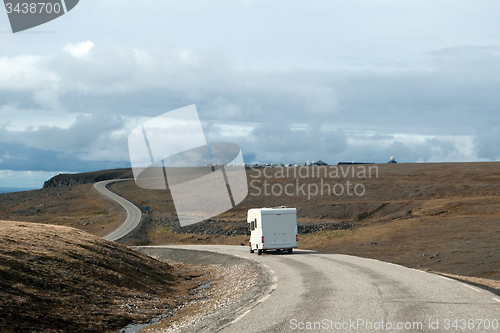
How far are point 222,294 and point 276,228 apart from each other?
39.4 ft

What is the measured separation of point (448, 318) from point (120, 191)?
336ft

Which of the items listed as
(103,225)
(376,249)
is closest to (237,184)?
(103,225)

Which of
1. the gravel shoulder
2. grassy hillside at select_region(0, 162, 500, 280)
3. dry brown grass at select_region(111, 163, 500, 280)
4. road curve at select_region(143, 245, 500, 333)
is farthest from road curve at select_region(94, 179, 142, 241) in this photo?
road curve at select_region(143, 245, 500, 333)

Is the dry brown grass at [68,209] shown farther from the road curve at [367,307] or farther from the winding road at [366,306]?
the road curve at [367,307]

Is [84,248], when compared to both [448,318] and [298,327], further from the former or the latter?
[448,318]

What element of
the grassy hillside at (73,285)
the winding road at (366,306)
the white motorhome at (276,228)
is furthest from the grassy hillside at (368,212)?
the grassy hillside at (73,285)

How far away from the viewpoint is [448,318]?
9.69 meters

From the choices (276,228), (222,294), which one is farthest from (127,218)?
(222,294)

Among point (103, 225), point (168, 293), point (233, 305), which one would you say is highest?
point (233, 305)

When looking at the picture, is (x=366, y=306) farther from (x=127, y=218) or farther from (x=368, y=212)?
(x=127, y=218)

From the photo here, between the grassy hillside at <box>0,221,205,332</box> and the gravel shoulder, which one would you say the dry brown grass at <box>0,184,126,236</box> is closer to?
the gravel shoulder

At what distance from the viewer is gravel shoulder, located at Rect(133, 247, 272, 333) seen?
→ 11.6 meters

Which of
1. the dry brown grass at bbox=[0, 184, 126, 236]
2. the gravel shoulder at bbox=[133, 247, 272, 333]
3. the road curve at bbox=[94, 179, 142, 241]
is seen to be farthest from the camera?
the dry brown grass at bbox=[0, 184, 126, 236]

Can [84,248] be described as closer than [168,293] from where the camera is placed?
No
